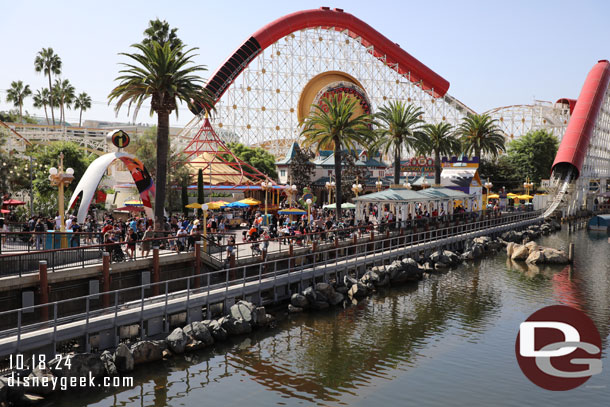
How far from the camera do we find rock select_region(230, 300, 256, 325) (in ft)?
81.0

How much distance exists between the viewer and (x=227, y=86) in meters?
81.4

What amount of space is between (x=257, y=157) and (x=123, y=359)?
2838 inches

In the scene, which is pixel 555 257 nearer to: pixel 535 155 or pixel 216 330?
pixel 216 330

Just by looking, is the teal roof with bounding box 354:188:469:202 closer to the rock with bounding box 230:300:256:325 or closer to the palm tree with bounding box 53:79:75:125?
the rock with bounding box 230:300:256:325

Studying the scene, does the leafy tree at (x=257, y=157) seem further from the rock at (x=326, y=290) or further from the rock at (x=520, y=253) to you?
the rock at (x=326, y=290)

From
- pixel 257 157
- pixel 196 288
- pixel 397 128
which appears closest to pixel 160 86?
pixel 196 288

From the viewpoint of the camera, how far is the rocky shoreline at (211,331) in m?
17.3

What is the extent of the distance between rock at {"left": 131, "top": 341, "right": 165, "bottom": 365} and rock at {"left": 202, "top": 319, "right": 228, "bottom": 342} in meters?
2.88

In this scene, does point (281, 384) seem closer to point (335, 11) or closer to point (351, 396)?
point (351, 396)

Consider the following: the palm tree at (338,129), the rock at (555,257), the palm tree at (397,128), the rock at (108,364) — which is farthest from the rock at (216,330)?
the palm tree at (397,128)

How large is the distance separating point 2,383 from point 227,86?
224 ft

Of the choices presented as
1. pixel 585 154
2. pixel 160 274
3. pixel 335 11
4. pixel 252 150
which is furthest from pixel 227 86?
pixel 160 274

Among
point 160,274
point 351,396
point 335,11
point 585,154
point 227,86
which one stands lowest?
point 351,396

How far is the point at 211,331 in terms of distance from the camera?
23438mm
